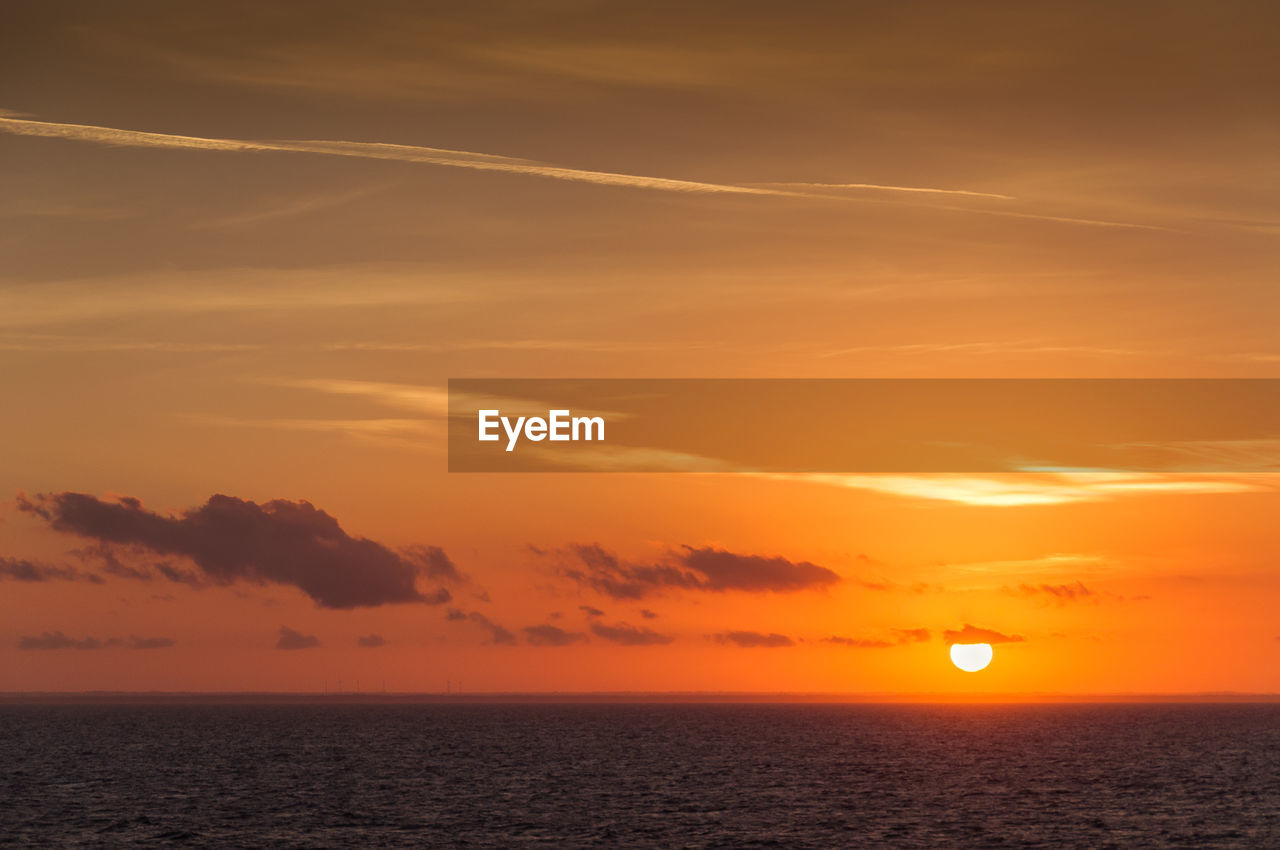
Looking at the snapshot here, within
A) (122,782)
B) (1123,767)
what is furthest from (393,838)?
(1123,767)

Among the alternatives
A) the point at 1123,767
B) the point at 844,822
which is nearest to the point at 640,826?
the point at 844,822

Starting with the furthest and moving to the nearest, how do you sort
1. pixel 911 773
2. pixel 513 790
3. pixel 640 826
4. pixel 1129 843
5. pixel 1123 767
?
pixel 1123 767 → pixel 911 773 → pixel 513 790 → pixel 640 826 → pixel 1129 843

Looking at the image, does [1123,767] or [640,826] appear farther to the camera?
[1123,767]

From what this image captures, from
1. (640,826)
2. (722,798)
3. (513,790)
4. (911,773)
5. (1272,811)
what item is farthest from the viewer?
(911,773)

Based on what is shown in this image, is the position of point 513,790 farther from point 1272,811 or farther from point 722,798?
point 1272,811

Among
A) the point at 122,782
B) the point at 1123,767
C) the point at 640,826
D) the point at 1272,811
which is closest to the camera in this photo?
the point at 640,826

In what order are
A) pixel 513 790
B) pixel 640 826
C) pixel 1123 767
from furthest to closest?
pixel 1123 767 → pixel 513 790 → pixel 640 826

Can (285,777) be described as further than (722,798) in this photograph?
Yes

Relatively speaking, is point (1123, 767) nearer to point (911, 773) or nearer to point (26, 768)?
point (911, 773)
